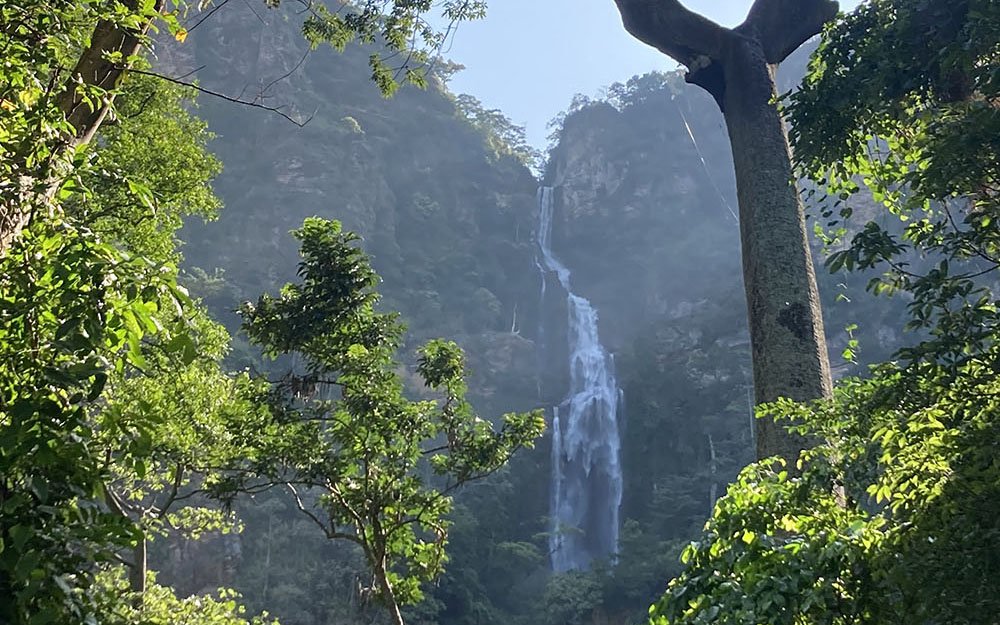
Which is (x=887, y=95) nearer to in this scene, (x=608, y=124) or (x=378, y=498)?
(x=378, y=498)

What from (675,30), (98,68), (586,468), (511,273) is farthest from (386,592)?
(511,273)

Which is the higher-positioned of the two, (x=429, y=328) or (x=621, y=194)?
(x=621, y=194)

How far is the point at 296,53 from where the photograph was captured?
44406 millimetres

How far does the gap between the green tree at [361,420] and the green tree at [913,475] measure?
2.98 meters

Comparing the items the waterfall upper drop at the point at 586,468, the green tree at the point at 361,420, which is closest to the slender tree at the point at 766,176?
the green tree at the point at 361,420

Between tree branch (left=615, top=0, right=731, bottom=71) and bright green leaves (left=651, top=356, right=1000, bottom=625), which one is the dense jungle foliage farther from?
tree branch (left=615, top=0, right=731, bottom=71)

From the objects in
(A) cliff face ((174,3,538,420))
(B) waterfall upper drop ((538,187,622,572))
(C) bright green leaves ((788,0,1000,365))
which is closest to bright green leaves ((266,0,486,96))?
(C) bright green leaves ((788,0,1000,365))

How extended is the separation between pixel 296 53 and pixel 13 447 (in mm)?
47127

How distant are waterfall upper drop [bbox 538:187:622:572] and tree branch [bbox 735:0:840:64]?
20346mm

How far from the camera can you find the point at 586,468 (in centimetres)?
2814

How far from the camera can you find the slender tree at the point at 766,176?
3855 millimetres

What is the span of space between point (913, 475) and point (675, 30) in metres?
3.89

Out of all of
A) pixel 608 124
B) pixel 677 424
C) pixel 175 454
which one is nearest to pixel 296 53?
pixel 608 124

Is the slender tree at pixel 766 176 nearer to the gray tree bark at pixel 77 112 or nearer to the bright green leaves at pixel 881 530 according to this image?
the bright green leaves at pixel 881 530
